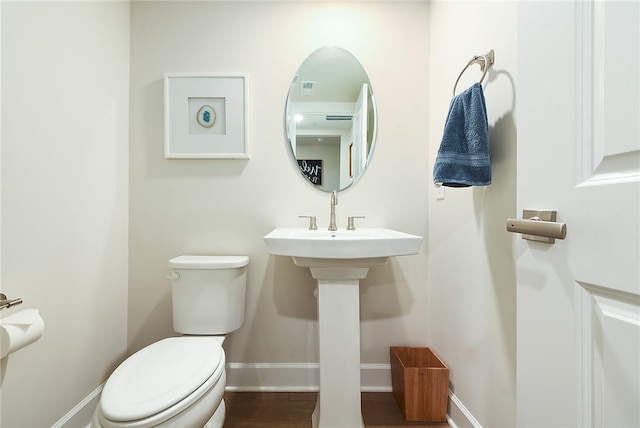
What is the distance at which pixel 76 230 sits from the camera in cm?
109

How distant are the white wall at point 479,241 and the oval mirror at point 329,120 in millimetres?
383

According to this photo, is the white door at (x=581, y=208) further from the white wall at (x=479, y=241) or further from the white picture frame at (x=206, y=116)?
the white picture frame at (x=206, y=116)

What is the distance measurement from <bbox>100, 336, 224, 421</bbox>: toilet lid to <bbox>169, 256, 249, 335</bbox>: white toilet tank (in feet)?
0.60

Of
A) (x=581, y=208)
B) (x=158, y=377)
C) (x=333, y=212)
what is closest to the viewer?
(x=581, y=208)

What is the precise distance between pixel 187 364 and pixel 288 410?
636mm

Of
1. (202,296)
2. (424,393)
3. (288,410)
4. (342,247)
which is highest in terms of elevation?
(342,247)

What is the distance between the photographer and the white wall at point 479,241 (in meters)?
0.85

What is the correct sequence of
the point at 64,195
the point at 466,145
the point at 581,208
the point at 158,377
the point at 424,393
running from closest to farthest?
the point at 581,208
the point at 158,377
the point at 466,145
the point at 64,195
the point at 424,393

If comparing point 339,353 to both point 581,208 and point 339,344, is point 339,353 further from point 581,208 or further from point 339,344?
point 581,208

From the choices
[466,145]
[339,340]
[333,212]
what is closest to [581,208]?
[466,145]

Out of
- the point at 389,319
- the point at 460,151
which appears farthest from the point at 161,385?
the point at 460,151

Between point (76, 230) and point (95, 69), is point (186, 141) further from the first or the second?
point (76, 230)

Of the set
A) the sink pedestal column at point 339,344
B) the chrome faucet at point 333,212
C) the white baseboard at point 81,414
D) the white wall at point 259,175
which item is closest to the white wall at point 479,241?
the white wall at point 259,175

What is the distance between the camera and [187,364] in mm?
887
